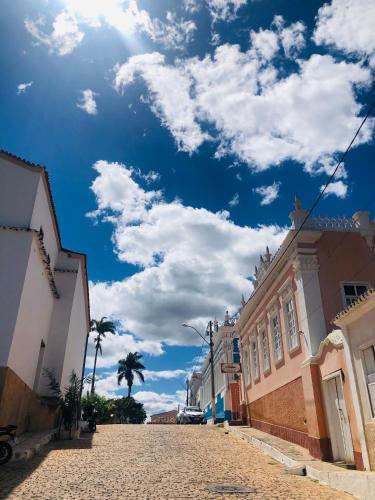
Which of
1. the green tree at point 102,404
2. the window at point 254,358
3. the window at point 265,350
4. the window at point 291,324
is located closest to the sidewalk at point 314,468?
the window at point 265,350

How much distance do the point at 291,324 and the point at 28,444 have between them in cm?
935

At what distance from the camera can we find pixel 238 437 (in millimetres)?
18734

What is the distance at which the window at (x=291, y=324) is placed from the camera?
15398 millimetres

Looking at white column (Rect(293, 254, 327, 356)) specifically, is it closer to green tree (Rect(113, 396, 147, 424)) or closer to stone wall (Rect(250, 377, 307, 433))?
stone wall (Rect(250, 377, 307, 433))

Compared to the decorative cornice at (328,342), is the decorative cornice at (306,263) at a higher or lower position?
higher

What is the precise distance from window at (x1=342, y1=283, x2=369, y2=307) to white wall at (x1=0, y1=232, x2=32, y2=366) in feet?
33.8

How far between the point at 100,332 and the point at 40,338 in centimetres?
3809

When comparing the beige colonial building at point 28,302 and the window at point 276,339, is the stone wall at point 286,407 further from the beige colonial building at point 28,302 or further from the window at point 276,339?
the beige colonial building at point 28,302

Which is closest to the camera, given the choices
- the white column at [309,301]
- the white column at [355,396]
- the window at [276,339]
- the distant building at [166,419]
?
the white column at [355,396]

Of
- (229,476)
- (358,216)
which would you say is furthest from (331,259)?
(229,476)

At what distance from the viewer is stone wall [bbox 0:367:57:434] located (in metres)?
12.7

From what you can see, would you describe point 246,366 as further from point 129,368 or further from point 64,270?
point 129,368

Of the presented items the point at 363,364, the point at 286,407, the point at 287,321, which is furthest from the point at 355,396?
the point at 287,321

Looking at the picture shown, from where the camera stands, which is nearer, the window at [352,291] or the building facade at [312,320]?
the building facade at [312,320]
